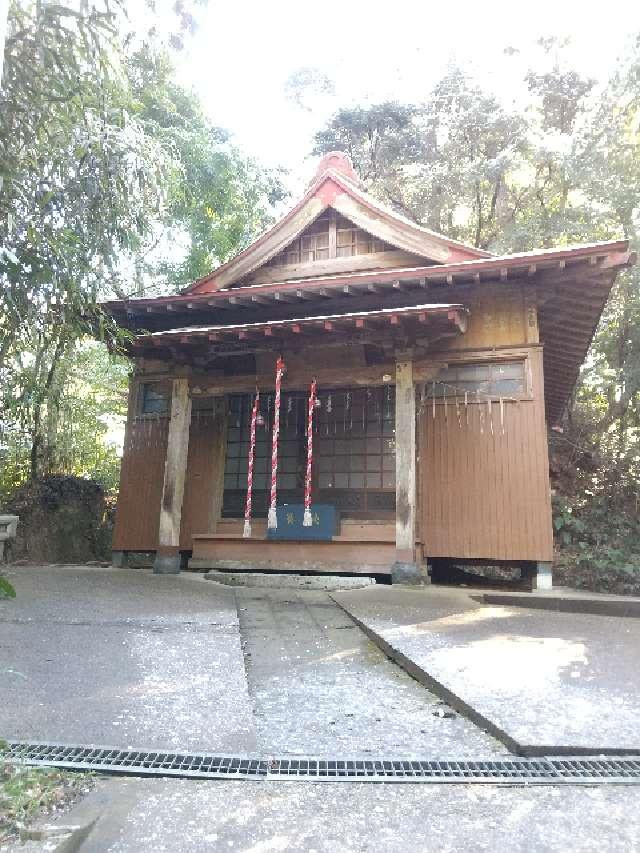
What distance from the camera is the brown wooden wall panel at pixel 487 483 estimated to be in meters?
6.98

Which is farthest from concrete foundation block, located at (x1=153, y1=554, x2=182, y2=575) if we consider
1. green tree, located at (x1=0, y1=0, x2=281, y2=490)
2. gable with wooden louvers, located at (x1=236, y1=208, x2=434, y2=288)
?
gable with wooden louvers, located at (x1=236, y1=208, x2=434, y2=288)

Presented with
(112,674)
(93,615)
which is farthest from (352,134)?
(112,674)

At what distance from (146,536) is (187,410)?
2.16 m

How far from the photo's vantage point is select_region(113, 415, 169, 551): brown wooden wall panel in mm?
8758

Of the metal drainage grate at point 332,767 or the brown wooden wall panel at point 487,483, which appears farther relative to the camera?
the brown wooden wall panel at point 487,483

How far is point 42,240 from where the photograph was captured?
371cm

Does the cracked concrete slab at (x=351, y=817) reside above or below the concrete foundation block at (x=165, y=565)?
below

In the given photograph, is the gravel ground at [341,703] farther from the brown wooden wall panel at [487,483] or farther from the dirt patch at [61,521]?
the dirt patch at [61,521]

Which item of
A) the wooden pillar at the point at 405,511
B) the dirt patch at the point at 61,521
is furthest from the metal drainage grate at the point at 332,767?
the dirt patch at the point at 61,521

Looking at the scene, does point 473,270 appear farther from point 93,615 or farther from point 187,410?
point 93,615

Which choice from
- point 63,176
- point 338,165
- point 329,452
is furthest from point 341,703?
point 338,165

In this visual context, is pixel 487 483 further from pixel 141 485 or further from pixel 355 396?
pixel 141 485

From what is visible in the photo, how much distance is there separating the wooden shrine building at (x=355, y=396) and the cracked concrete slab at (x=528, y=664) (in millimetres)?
1887

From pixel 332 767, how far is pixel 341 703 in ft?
2.33
